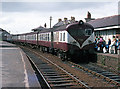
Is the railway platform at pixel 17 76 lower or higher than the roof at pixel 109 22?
lower

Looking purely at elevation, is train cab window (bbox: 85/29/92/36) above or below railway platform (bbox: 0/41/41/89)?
above

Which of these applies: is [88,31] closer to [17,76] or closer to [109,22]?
[109,22]

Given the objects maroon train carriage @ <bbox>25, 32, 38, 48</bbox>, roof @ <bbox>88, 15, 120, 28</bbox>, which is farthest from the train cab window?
maroon train carriage @ <bbox>25, 32, 38, 48</bbox>

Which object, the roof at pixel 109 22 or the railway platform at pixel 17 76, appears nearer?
the railway platform at pixel 17 76

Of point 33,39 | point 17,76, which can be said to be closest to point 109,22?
point 17,76

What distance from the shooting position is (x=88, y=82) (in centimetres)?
866

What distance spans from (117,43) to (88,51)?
243 centimetres

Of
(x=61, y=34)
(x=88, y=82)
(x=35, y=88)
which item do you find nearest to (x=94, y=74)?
(x=88, y=82)

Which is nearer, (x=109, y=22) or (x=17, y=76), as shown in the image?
(x=17, y=76)

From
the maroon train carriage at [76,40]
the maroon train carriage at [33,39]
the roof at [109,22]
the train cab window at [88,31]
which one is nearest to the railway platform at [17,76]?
the maroon train carriage at [76,40]

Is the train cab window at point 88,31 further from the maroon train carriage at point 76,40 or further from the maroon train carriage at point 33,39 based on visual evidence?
the maroon train carriage at point 33,39

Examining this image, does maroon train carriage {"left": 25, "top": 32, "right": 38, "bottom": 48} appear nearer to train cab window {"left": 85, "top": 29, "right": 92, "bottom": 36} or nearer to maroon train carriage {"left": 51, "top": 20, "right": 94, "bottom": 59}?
maroon train carriage {"left": 51, "top": 20, "right": 94, "bottom": 59}

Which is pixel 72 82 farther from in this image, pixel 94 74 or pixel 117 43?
pixel 117 43

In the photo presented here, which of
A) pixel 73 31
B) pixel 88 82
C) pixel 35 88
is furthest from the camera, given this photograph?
pixel 73 31
